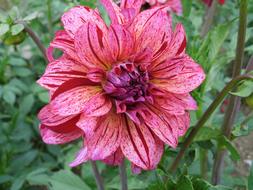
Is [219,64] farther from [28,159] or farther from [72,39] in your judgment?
[28,159]

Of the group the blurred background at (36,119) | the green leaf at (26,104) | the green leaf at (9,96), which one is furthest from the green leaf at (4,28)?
the green leaf at (26,104)

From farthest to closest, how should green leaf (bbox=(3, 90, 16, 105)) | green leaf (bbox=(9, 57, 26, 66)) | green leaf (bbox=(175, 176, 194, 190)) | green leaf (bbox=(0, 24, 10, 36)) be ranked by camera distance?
green leaf (bbox=(9, 57, 26, 66)), green leaf (bbox=(3, 90, 16, 105)), green leaf (bbox=(0, 24, 10, 36)), green leaf (bbox=(175, 176, 194, 190))

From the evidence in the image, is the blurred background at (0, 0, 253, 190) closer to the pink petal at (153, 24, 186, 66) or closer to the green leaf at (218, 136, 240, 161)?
the green leaf at (218, 136, 240, 161)

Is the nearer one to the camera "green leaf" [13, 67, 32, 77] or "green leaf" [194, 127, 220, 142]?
"green leaf" [194, 127, 220, 142]

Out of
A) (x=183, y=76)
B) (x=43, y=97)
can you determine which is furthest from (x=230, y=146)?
(x=43, y=97)

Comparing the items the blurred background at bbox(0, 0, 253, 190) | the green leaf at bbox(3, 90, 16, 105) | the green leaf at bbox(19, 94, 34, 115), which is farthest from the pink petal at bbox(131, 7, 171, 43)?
the green leaf at bbox(19, 94, 34, 115)

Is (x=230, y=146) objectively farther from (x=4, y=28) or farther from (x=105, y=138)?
(x=4, y=28)
